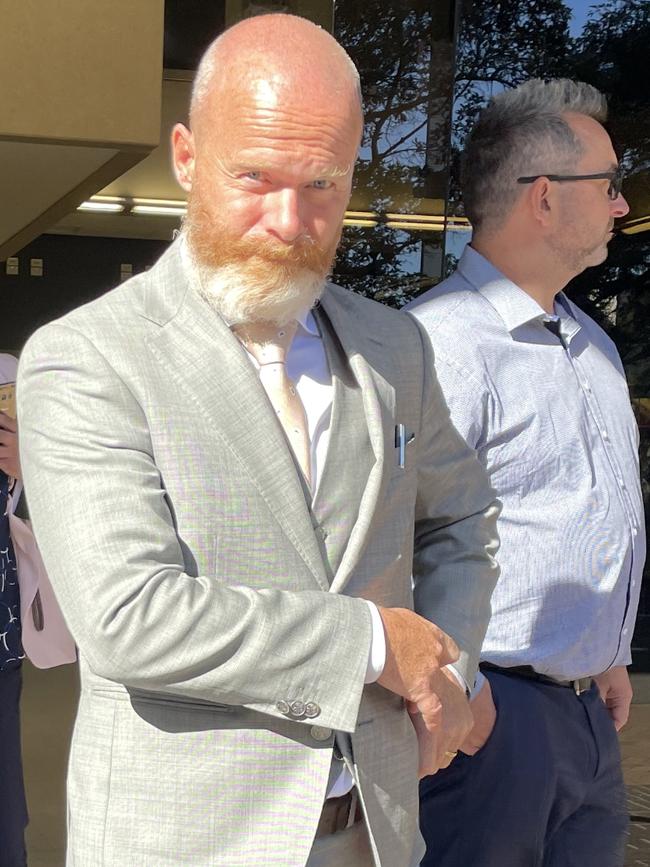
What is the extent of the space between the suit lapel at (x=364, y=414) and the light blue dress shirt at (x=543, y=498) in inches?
27.6

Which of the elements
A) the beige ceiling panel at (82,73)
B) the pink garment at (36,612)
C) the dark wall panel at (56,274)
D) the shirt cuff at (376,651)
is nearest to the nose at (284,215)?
the shirt cuff at (376,651)

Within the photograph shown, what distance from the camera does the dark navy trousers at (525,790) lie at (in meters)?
2.62

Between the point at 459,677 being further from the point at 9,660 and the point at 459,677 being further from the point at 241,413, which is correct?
the point at 9,660

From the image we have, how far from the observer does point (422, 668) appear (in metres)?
1.67

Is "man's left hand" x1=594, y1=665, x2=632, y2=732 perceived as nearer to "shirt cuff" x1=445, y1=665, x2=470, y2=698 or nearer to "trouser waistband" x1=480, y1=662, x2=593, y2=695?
"trouser waistband" x1=480, y1=662, x2=593, y2=695

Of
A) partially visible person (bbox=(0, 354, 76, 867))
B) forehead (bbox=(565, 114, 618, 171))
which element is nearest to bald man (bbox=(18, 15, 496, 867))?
forehead (bbox=(565, 114, 618, 171))

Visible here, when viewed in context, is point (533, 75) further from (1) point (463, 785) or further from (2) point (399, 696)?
(2) point (399, 696)

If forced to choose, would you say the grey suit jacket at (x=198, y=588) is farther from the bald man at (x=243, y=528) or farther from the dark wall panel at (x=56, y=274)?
the dark wall panel at (x=56, y=274)

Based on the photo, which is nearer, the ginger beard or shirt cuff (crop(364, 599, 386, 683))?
shirt cuff (crop(364, 599, 386, 683))

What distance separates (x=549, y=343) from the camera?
289 cm

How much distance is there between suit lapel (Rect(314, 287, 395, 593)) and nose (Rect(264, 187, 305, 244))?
228mm

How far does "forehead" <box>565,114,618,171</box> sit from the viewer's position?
9.90ft

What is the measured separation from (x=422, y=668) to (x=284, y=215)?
0.62m

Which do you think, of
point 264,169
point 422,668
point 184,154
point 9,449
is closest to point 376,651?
point 422,668
